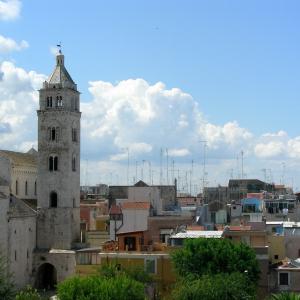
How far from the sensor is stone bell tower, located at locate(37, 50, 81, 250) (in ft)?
258

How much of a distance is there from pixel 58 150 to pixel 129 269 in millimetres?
24978

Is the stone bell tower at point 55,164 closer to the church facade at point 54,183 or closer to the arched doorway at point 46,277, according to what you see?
the church facade at point 54,183

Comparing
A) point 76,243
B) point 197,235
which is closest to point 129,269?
point 197,235

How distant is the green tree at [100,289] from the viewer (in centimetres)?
4562

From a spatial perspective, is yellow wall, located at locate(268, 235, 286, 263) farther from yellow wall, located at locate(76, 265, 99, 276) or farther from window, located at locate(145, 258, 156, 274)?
yellow wall, located at locate(76, 265, 99, 276)

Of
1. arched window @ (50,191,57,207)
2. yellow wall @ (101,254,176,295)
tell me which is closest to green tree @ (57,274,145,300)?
yellow wall @ (101,254,176,295)

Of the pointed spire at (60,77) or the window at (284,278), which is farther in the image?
the pointed spire at (60,77)

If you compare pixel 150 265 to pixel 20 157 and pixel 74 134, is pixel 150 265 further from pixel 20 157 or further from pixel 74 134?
pixel 20 157

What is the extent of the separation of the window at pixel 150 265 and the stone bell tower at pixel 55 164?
68.6ft

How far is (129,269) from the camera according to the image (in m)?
57.0

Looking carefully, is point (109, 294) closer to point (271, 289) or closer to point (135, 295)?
point (135, 295)

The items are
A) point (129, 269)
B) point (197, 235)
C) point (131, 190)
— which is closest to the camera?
point (129, 269)

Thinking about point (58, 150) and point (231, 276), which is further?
point (58, 150)

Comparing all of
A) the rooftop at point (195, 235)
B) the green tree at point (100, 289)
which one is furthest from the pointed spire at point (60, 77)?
the green tree at point (100, 289)
